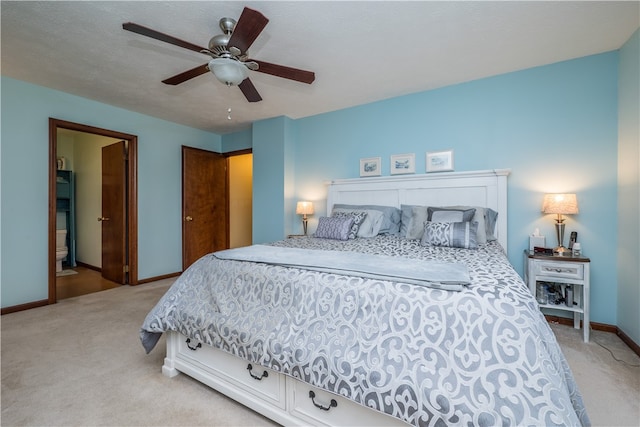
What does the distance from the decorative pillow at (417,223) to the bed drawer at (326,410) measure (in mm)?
1818

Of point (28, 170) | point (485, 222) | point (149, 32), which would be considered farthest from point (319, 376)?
point (28, 170)

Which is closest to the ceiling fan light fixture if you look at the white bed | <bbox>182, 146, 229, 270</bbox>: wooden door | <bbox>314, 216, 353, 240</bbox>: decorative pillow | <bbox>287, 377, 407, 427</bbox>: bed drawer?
the white bed

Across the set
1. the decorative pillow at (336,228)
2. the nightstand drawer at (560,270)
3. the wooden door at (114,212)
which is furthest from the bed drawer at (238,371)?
the wooden door at (114,212)

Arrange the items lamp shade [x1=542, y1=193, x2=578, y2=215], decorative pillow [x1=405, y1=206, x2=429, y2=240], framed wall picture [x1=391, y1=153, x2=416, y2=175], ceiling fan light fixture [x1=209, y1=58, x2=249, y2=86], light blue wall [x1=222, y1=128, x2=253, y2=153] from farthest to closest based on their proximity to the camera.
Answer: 1. light blue wall [x1=222, y1=128, x2=253, y2=153]
2. framed wall picture [x1=391, y1=153, x2=416, y2=175]
3. decorative pillow [x1=405, y1=206, x2=429, y2=240]
4. lamp shade [x1=542, y1=193, x2=578, y2=215]
5. ceiling fan light fixture [x1=209, y1=58, x2=249, y2=86]

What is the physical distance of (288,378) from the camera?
133 cm

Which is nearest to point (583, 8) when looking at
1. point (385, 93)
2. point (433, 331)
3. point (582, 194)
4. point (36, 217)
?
point (582, 194)

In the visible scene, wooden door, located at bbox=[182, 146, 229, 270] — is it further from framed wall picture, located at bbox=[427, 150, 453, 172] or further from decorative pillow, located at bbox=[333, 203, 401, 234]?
framed wall picture, located at bbox=[427, 150, 453, 172]

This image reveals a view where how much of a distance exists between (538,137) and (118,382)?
13.1 feet

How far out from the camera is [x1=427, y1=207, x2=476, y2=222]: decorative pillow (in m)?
2.49

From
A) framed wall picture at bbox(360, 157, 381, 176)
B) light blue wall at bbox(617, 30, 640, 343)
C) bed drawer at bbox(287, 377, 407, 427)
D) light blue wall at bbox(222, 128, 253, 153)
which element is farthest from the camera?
light blue wall at bbox(222, 128, 253, 153)

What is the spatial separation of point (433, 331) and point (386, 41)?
223cm

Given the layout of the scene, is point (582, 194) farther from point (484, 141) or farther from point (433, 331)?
point (433, 331)

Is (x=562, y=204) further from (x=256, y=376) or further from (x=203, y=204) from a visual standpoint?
(x=203, y=204)

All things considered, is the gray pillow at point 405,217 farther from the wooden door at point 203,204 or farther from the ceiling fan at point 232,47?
the wooden door at point 203,204
